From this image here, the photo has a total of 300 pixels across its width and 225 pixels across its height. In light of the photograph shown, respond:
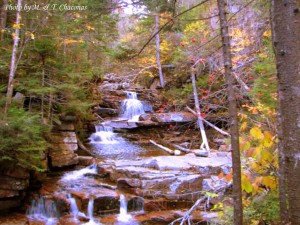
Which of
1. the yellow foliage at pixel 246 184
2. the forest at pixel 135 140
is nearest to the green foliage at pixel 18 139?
the forest at pixel 135 140

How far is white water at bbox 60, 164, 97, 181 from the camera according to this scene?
28.2ft

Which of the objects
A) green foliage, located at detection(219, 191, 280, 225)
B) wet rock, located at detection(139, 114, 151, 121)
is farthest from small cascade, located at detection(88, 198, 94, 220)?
wet rock, located at detection(139, 114, 151, 121)

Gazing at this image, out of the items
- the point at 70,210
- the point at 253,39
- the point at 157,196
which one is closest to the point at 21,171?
the point at 70,210

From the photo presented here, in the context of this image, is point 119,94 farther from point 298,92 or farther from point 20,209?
point 298,92

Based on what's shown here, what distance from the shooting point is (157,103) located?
17.0 metres

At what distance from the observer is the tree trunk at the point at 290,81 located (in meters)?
2.09

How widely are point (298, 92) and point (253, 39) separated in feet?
27.6

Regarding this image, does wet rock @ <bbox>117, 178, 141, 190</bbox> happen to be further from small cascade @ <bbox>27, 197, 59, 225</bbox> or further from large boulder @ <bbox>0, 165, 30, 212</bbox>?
large boulder @ <bbox>0, 165, 30, 212</bbox>

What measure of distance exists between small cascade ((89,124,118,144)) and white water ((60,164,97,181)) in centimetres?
385

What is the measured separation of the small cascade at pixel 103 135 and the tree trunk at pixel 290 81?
37.6 feet

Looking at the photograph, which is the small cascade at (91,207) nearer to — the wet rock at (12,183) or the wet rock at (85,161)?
the wet rock at (12,183)

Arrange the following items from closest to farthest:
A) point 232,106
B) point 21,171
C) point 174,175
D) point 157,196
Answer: point 232,106
point 21,171
point 157,196
point 174,175

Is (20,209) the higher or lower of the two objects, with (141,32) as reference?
lower

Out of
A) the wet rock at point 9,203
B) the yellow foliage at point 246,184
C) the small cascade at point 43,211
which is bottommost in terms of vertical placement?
the small cascade at point 43,211
